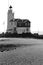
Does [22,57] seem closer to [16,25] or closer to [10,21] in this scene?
[16,25]

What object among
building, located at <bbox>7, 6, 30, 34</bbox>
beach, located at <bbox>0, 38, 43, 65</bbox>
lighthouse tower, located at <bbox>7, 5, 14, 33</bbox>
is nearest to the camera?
beach, located at <bbox>0, 38, 43, 65</bbox>

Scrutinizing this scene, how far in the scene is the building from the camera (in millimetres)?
77625

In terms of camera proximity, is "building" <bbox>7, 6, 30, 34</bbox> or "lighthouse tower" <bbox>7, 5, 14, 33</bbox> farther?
"lighthouse tower" <bbox>7, 5, 14, 33</bbox>

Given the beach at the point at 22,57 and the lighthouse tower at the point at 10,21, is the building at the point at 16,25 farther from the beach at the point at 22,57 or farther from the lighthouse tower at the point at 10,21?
the beach at the point at 22,57

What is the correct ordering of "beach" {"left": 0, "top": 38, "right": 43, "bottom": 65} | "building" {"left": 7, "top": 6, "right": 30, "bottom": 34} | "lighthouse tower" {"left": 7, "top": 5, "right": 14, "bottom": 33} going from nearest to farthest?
1. "beach" {"left": 0, "top": 38, "right": 43, "bottom": 65}
2. "building" {"left": 7, "top": 6, "right": 30, "bottom": 34}
3. "lighthouse tower" {"left": 7, "top": 5, "right": 14, "bottom": 33}

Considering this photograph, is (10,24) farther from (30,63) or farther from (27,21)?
(30,63)

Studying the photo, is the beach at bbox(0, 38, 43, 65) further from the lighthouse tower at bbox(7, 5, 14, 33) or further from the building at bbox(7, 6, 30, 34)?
the lighthouse tower at bbox(7, 5, 14, 33)

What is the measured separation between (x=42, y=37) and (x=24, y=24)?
11727 millimetres

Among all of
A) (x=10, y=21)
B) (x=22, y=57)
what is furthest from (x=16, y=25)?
(x=22, y=57)

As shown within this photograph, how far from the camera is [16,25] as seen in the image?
78750 millimetres

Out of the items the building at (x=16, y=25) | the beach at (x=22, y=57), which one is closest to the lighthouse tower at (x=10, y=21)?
the building at (x=16, y=25)

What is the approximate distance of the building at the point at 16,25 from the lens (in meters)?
77.6

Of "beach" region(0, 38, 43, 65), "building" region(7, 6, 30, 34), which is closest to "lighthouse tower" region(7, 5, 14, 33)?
"building" region(7, 6, 30, 34)

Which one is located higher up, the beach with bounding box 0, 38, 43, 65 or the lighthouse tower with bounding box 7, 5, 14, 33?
the lighthouse tower with bounding box 7, 5, 14, 33
